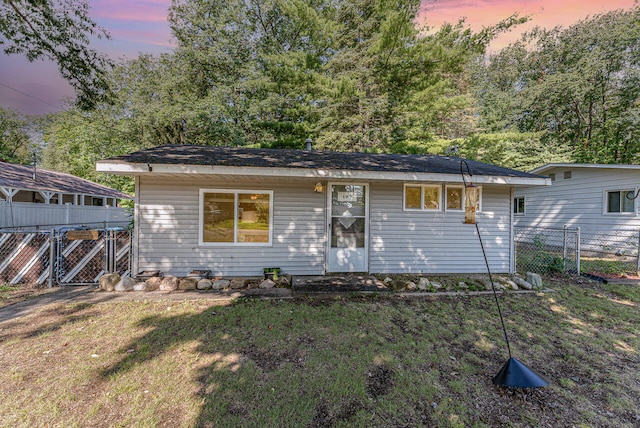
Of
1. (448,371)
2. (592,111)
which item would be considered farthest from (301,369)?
(592,111)

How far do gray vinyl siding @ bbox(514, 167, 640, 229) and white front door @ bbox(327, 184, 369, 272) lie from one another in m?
9.78

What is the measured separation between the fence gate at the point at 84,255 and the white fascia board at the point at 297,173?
1.57 metres

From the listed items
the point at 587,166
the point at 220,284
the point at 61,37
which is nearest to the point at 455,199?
the point at 220,284

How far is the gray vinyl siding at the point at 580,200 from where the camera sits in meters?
9.27

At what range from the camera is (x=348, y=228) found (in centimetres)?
622

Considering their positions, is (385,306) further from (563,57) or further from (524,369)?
(563,57)

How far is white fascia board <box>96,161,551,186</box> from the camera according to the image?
480cm

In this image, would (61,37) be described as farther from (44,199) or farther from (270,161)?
(44,199)

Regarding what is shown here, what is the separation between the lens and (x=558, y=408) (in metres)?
2.36

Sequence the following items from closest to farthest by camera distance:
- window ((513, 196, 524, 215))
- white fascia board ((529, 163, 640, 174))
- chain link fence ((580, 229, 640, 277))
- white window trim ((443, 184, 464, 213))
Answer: white window trim ((443, 184, 464, 213)) → chain link fence ((580, 229, 640, 277)) → white fascia board ((529, 163, 640, 174)) → window ((513, 196, 524, 215))

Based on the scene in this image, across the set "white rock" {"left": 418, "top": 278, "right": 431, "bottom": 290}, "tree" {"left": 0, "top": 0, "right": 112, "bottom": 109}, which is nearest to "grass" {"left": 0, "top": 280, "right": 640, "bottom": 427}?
"white rock" {"left": 418, "top": 278, "right": 431, "bottom": 290}

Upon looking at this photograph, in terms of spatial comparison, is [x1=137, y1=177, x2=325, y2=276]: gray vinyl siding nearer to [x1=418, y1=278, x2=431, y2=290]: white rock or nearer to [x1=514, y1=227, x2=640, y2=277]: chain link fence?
[x1=418, y1=278, x2=431, y2=290]: white rock

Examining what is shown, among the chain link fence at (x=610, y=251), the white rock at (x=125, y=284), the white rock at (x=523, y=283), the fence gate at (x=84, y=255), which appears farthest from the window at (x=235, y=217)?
the chain link fence at (x=610, y=251)

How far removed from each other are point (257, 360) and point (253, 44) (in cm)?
1662
